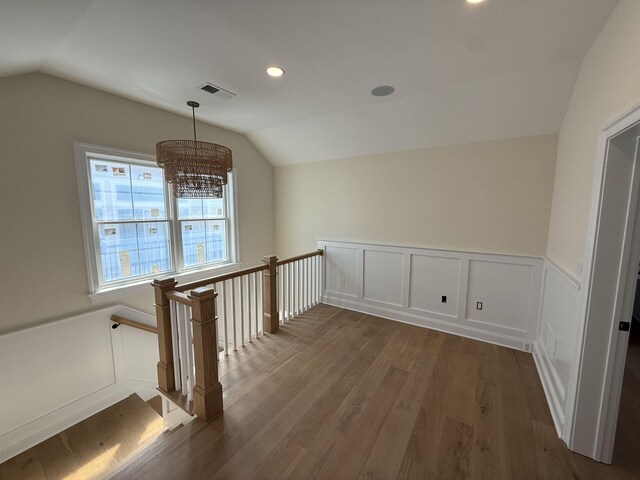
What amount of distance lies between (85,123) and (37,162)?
0.58m

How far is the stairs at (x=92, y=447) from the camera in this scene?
7.37 feet

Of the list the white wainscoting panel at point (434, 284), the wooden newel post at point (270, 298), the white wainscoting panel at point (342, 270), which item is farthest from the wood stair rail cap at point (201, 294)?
the white wainscoting panel at point (434, 284)

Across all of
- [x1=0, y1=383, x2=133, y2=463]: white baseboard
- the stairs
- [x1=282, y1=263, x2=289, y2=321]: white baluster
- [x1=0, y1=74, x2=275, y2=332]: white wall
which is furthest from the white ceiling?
[x1=0, y1=383, x2=133, y2=463]: white baseboard

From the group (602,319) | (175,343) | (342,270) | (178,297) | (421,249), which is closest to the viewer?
(602,319)

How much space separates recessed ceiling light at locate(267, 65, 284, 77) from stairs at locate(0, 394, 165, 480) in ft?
10.1

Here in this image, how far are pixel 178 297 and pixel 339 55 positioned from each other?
2.20 meters

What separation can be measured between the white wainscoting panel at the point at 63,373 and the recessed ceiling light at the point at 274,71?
294cm

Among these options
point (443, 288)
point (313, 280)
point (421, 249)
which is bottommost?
point (313, 280)

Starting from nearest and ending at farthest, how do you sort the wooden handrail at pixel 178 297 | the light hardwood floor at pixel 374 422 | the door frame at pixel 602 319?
the door frame at pixel 602 319 < the light hardwood floor at pixel 374 422 < the wooden handrail at pixel 178 297

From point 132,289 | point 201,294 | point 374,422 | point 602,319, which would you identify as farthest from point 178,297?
point 602,319

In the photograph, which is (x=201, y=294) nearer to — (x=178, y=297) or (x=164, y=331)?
(x=178, y=297)

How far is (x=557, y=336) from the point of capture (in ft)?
6.94

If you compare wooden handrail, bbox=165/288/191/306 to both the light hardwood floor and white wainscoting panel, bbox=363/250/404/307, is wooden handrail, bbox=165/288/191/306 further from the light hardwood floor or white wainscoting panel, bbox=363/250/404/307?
white wainscoting panel, bbox=363/250/404/307

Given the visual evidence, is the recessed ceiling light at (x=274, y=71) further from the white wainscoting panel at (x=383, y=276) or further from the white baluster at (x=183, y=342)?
the white wainscoting panel at (x=383, y=276)
